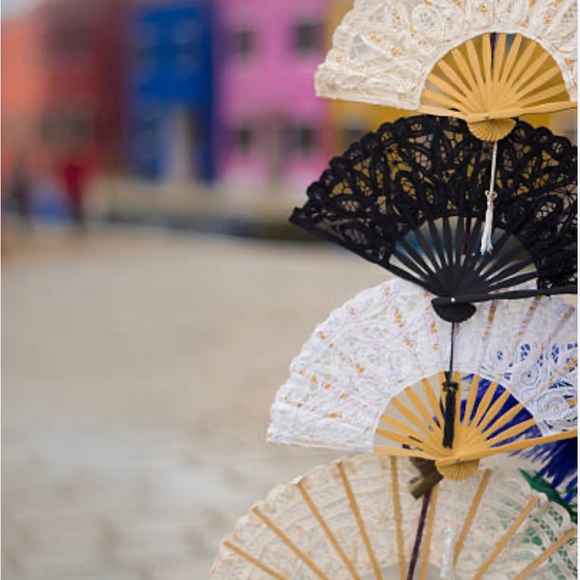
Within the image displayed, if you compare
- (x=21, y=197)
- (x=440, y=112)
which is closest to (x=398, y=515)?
(x=440, y=112)

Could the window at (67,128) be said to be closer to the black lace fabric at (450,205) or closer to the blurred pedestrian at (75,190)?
the blurred pedestrian at (75,190)

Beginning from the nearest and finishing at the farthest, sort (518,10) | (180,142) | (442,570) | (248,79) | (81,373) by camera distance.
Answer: (518,10) → (442,570) → (81,373) → (248,79) → (180,142)

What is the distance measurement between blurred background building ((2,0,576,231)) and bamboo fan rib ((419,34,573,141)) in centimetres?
1410

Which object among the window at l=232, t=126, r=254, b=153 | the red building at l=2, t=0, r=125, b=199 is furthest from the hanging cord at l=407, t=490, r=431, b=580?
the red building at l=2, t=0, r=125, b=199

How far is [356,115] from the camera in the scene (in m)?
16.7

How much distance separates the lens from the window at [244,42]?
715 inches

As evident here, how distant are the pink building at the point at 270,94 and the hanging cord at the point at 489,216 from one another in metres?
15.4

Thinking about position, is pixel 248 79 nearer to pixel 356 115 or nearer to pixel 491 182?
pixel 356 115

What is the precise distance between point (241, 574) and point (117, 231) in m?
14.8

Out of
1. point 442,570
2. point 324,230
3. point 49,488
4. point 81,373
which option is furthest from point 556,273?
point 81,373

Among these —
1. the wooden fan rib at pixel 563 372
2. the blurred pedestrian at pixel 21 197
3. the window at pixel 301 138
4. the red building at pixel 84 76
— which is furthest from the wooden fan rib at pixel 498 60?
the red building at pixel 84 76

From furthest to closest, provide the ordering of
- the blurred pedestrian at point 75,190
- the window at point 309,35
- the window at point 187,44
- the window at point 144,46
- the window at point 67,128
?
the window at point 67,128, the window at point 144,46, the window at point 187,44, the window at point 309,35, the blurred pedestrian at point 75,190

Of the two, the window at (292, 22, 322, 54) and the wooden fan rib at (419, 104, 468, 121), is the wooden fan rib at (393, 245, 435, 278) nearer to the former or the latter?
the wooden fan rib at (419, 104, 468, 121)

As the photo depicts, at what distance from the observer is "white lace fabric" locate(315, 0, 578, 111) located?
1.48m
